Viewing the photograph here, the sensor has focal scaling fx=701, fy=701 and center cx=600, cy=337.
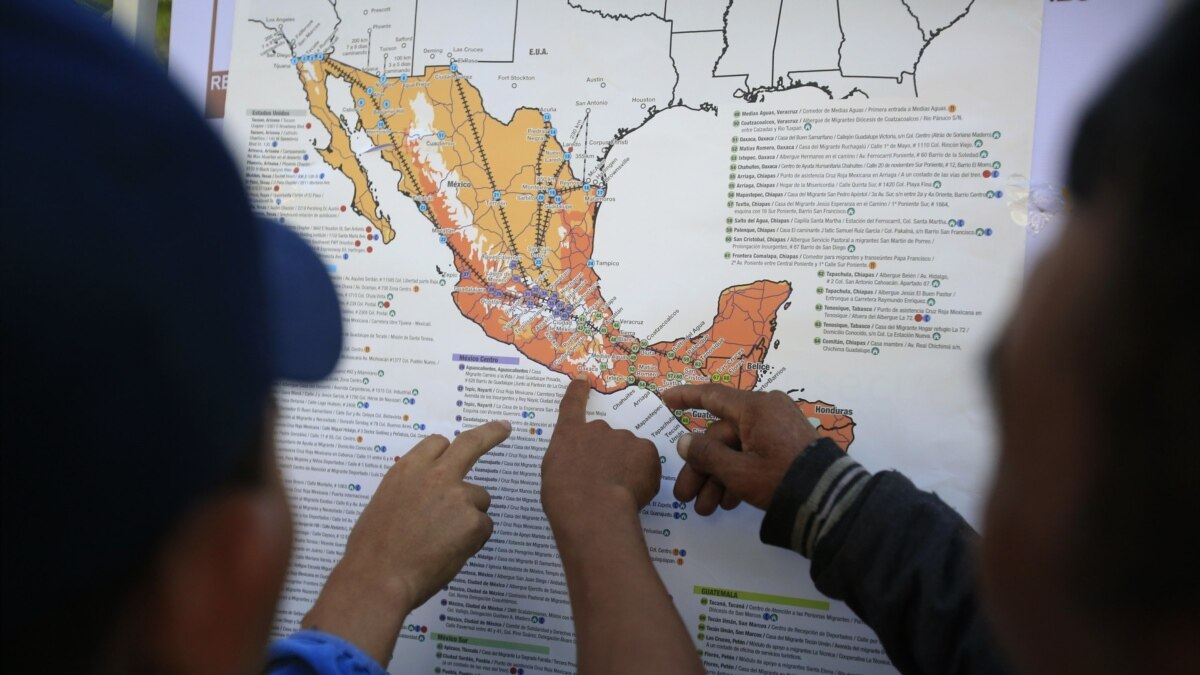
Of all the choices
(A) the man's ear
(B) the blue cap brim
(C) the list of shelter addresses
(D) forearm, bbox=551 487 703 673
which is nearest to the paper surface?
(C) the list of shelter addresses

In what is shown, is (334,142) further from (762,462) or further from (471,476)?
(762,462)

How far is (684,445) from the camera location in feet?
2.73

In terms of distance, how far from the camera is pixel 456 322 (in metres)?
0.96

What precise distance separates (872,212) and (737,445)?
32 centimetres

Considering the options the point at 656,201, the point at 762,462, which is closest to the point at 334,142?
the point at 656,201

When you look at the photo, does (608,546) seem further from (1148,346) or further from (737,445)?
(1148,346)

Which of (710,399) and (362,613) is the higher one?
(710,399)

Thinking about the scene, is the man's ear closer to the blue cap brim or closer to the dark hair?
the blue cap brim

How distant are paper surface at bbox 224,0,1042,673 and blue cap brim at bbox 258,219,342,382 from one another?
1.26 feet

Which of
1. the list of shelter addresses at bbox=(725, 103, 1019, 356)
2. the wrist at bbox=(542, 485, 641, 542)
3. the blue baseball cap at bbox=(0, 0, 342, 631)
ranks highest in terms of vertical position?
the list of shelter addresses at bbox=(725, 103, 1019, 356)

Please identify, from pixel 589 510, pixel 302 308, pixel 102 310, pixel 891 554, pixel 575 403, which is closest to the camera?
pixel 102 310

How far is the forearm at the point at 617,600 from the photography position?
0.65 m

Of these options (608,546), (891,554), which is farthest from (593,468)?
(891,554)

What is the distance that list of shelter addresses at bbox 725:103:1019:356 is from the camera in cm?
80
